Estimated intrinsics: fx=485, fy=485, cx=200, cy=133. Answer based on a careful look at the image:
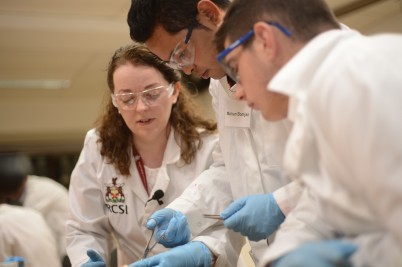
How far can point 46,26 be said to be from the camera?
4305mm

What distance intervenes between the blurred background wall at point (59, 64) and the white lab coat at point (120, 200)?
1.50 ft

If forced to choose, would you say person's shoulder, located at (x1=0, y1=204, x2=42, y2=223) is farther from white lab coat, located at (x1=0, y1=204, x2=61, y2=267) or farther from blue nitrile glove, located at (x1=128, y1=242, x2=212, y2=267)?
blue nitrile glove, located at (x1=128, y1=242, x2=212, y2=267)

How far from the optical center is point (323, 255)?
0.89m

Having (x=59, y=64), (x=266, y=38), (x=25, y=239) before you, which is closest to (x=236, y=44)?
(x=266, y=38)

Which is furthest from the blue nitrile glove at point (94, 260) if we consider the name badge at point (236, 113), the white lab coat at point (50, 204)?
the white lab coat at point (50, 204)

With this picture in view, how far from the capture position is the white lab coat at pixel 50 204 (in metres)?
3.84

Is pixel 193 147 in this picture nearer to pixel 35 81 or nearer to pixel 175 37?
pixel 175 37

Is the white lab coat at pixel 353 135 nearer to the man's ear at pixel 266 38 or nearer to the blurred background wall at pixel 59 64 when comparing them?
the man's ear at pixel 266 38

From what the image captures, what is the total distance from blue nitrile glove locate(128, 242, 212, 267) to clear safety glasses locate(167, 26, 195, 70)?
67cm

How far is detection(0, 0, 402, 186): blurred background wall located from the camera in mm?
4094

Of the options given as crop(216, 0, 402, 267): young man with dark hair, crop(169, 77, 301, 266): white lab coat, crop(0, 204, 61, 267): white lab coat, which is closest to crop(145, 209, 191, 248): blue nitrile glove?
crop(169, 77, 301, 266): white lab coat

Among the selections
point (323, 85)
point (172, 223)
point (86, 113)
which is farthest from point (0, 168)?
point (86, 113)

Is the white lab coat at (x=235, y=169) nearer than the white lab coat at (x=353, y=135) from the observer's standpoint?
No

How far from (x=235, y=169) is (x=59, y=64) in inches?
155
